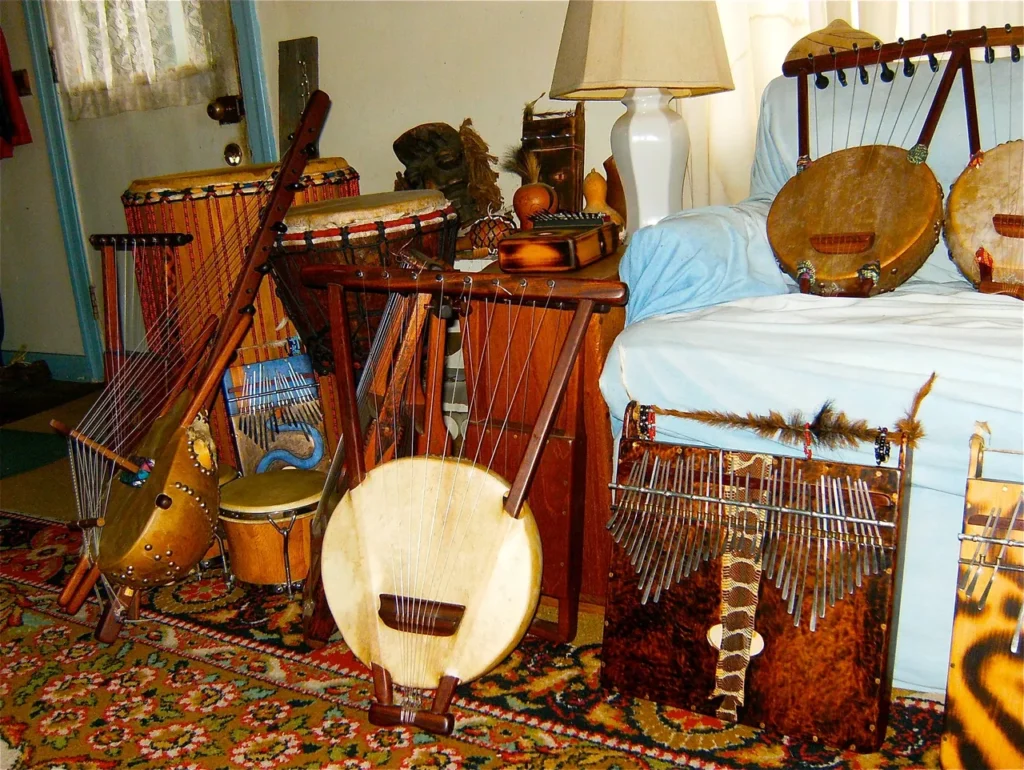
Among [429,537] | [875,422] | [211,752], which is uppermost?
[875,422]

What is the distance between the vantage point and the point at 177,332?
235cm

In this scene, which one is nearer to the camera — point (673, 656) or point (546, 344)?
point (673, 656)

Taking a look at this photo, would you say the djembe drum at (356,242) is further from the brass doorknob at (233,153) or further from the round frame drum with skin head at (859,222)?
the brass doorknob at (233,153)

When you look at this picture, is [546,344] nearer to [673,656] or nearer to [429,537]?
[429,537]

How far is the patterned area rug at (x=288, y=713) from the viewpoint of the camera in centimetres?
133

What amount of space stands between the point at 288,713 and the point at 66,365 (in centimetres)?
317

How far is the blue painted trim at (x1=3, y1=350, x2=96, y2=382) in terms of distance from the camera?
13.0ft

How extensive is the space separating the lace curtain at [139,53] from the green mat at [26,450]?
54.5 inches

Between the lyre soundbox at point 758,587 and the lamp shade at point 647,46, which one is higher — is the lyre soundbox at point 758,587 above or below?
below

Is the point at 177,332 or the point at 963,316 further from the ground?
the point at 963,316

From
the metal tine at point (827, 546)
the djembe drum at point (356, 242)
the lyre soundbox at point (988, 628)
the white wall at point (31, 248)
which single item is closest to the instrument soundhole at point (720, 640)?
the metal tine at point (827, 546)

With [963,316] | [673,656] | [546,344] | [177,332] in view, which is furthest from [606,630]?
[177,332]

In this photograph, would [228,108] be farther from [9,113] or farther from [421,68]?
[9,113]

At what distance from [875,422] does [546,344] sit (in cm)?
64
